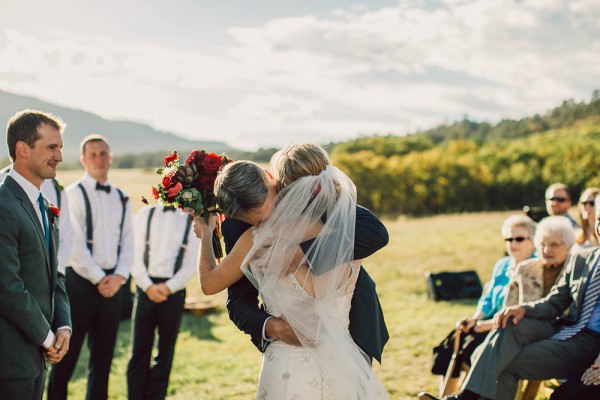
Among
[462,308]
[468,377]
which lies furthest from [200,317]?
[468,377]

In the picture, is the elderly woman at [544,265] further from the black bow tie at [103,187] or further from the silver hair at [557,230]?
the black bow tie at [103,187]

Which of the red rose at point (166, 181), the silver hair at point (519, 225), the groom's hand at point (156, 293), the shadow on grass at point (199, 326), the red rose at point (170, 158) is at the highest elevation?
the red rose at point (170, 158)

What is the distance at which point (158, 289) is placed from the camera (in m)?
5.09

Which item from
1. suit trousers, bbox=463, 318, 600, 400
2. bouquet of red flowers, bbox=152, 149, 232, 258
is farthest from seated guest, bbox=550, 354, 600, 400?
bouquet of red flowers, bbox=152, 149, 232, 258

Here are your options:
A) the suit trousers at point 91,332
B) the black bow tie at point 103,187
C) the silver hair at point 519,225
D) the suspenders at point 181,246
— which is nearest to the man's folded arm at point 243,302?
the suspenders at point 181,246

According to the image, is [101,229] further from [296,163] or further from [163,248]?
[296,163]

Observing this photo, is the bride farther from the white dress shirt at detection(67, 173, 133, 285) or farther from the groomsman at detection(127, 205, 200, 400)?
the white dress shirt at detection(67, 173, 133, 285)

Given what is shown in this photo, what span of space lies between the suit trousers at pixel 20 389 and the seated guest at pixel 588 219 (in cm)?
604

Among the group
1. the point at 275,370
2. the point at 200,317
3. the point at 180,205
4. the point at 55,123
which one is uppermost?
the point at 55,123

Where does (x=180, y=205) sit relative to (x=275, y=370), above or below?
above

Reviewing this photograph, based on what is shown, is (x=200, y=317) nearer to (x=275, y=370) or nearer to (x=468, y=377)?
(x=468, y=377)

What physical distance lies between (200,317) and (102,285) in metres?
5.57

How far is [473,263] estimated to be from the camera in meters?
15.4

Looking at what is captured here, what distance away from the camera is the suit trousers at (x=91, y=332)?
16.0 ft
